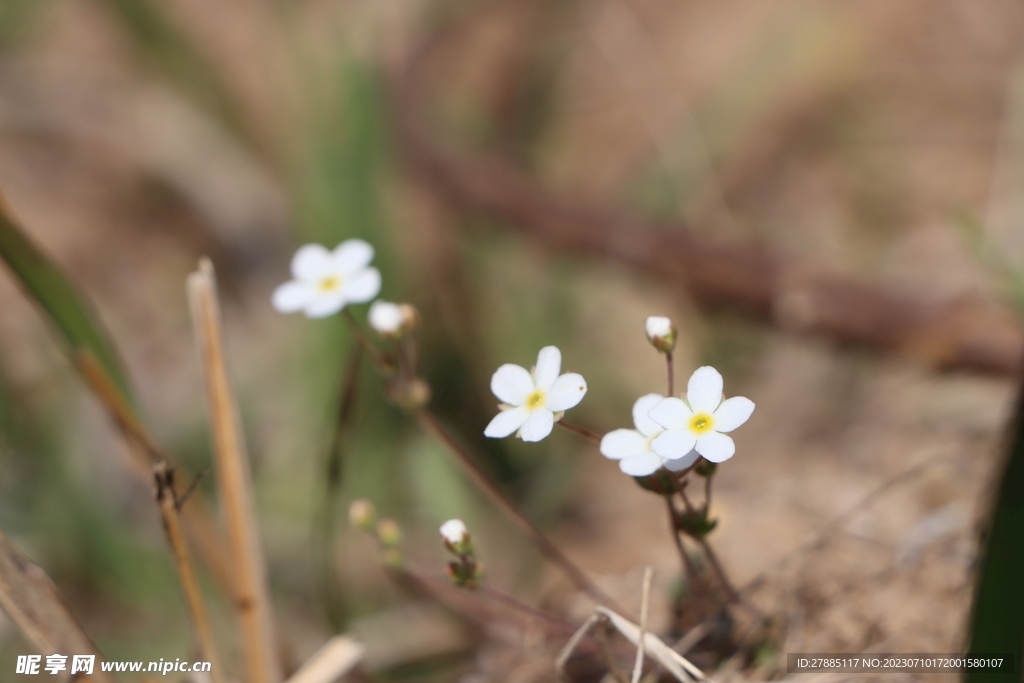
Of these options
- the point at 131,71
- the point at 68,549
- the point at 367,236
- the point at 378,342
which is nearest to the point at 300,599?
the point at 68,549

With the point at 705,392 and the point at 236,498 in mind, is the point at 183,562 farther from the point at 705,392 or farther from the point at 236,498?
the point at 705,392

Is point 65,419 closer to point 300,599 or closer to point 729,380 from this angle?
point 300,599

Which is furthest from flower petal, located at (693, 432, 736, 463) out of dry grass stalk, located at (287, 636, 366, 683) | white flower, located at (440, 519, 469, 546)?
dry grass stalk, located at (287, 636, 366, 683)

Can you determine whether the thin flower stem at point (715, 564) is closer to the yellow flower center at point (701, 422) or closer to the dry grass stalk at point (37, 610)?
the yellow flower center at point (701, 422)

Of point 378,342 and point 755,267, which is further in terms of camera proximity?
point 755,267

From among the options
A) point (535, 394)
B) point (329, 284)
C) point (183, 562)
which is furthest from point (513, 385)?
point (183, 562)
